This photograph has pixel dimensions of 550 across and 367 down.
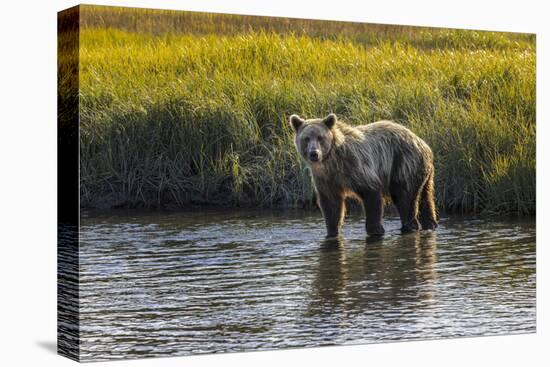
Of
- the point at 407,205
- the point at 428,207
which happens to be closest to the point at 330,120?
the point at 407,205

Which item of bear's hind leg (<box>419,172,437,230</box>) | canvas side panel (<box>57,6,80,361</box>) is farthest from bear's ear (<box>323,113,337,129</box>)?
canvas side panel (<box>57,6,80,361</box>)

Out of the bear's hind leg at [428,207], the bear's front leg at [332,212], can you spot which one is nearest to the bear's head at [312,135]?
the bear's front leg at [332,212]

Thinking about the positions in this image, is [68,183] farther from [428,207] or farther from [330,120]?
[428,207]

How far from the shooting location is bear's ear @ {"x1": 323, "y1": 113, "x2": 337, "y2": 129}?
35.1ft

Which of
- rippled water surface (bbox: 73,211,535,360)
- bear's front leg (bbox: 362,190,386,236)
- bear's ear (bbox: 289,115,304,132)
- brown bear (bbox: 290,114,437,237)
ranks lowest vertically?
rippled water surface (bbox: 73,211,535,360)

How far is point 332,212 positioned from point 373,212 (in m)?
0.45

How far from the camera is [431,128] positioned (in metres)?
11.3

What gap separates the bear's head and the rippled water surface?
0.55 m

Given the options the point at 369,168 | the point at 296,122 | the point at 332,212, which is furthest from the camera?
the point at 369,168

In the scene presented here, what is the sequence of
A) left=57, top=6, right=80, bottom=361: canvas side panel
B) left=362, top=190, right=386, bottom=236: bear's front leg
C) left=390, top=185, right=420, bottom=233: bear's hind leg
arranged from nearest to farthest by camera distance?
left=57, top=6, right=80, bottom=361: canvas side panel < left=362, top=190, right=386, bottom=236: bear's front leg < left=390, top=185, right=420, bottom=233: bear's hind leg

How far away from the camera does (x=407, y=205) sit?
1130 cm

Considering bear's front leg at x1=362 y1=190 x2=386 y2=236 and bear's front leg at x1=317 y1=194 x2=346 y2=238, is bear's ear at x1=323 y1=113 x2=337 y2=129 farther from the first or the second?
bear's front leg at x1=362 y1=190 x2=386 y2=236

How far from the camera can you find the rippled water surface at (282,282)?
9.38m

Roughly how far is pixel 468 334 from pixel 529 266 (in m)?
1.05
